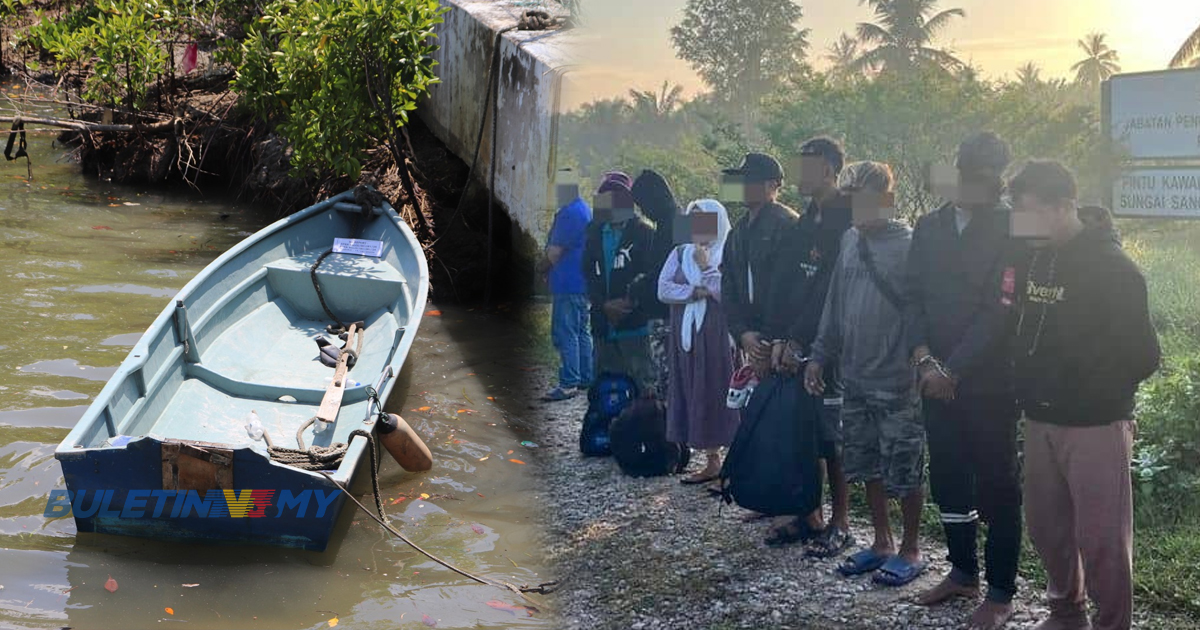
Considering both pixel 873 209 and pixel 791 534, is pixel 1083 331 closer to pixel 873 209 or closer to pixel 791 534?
pixel 873 209

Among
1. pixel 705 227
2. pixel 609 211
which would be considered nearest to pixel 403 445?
pixel 609 211

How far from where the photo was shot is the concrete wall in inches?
259

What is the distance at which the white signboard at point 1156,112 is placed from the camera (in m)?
3.13

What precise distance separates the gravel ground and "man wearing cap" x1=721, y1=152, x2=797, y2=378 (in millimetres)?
656

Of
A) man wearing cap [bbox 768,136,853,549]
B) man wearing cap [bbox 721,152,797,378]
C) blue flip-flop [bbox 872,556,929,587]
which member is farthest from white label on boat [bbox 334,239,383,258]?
blue flip-flop [bbox 872,556,929,587]

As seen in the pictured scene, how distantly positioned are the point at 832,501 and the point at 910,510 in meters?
0.47

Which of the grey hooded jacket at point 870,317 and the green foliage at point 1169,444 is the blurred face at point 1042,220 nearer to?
the grey hooded jacket at point 870,317

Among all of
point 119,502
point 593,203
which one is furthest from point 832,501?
point 119,502

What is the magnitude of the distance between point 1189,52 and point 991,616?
1772 millimetres

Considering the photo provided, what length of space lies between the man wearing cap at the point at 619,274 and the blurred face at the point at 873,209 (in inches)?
45.7

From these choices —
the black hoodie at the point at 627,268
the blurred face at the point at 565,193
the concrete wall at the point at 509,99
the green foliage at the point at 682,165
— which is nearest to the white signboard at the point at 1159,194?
the green foliage at the point at 682,165

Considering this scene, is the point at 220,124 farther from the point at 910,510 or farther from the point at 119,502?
the point at 910,510

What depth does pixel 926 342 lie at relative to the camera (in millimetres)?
3393

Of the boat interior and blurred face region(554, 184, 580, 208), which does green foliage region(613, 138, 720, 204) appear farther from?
the boat interior
